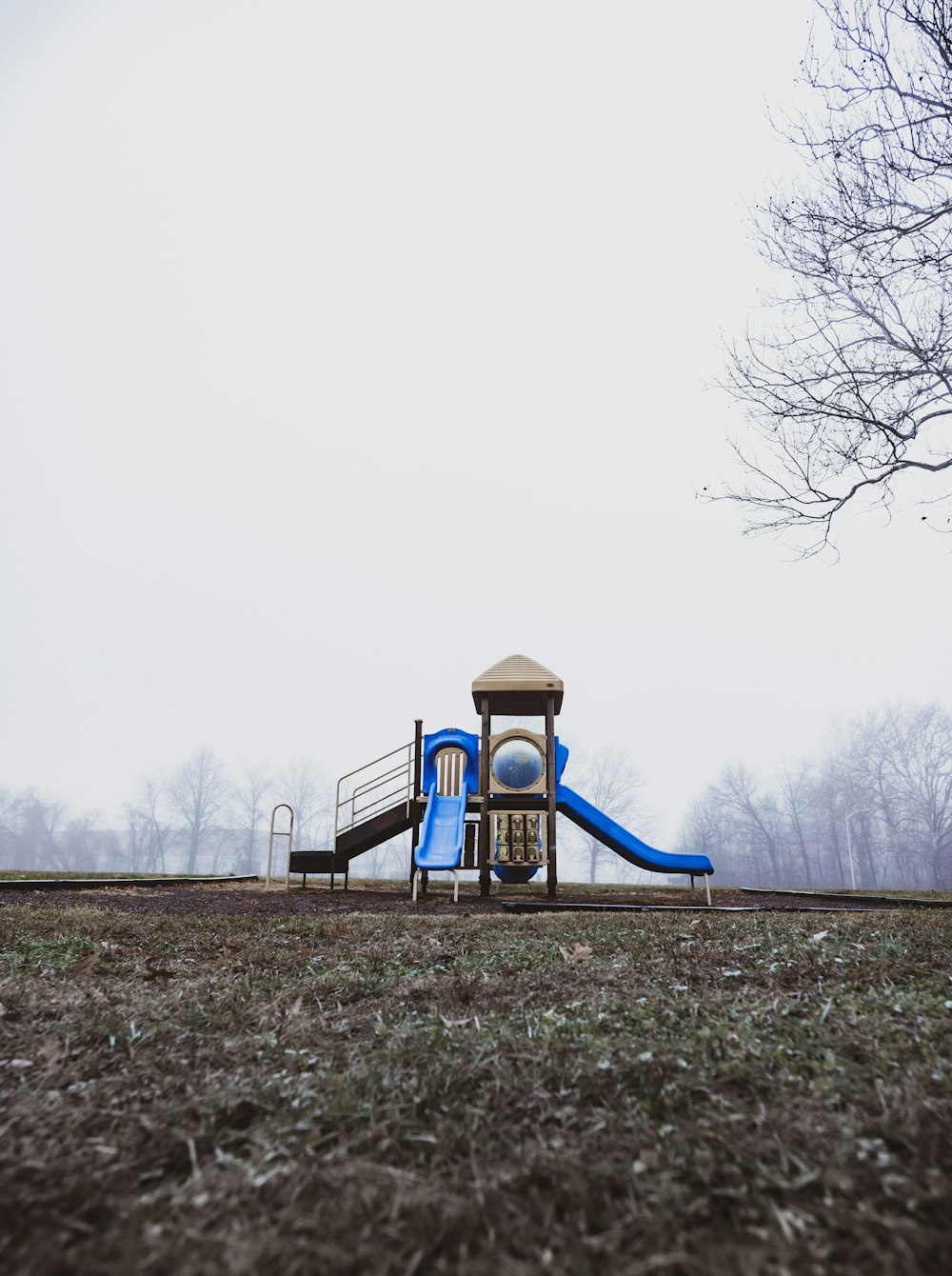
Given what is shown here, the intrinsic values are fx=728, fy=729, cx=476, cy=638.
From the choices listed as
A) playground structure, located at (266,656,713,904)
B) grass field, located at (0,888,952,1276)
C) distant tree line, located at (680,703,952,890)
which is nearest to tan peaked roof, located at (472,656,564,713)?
playground structure, located at (266,656,713,904)

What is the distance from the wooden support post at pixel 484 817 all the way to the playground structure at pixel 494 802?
0.02 meters

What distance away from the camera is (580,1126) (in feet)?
6.33

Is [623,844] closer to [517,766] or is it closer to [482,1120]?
[517,766]

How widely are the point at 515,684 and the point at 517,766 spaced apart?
5.92 ft

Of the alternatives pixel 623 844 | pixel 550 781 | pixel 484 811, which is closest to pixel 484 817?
pixel 484 811

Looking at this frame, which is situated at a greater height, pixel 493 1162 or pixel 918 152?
pixel 918 152

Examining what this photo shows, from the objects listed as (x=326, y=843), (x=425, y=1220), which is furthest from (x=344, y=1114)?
(x=326, y=843)

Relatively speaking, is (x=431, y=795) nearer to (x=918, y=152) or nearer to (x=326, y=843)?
(x=918, y=152)

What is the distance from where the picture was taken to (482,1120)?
197 cm

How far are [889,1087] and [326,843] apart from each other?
180 feet

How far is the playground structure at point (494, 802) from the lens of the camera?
576 inches

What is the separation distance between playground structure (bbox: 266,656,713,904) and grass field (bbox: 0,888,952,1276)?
1077cm

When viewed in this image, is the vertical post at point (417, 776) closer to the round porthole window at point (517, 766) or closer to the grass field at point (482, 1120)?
the round porthole window at point (517, 766)

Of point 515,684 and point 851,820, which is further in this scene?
point 851,820
